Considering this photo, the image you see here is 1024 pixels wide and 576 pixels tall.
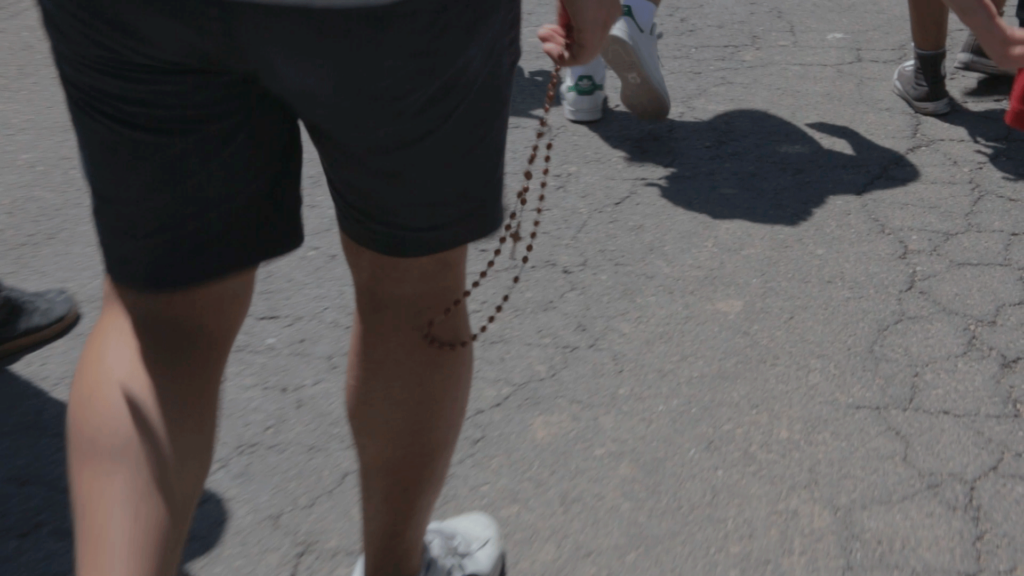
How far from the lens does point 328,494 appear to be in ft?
5.97

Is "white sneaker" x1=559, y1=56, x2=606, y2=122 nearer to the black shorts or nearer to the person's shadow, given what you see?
the person's shadow

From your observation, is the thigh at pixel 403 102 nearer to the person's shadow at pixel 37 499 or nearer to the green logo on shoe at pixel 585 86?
the person's shadow at pixel 37 499

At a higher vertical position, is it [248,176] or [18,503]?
[248,176]

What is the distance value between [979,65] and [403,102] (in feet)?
10.8

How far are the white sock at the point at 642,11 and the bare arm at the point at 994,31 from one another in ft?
2.99

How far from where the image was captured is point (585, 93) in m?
3.36

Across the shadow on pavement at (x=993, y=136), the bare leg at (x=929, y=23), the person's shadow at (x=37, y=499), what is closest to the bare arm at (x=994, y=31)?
the shadow on pavement at (x=993, y=136)

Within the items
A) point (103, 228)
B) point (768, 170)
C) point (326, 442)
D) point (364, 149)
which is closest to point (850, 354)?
point (768, 170)

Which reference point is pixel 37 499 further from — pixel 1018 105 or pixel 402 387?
pixel 1018 105

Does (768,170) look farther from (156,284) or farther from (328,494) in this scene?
(156,284)

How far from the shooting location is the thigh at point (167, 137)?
932 millimetres

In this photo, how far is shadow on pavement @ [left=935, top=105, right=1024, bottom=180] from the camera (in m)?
3.05

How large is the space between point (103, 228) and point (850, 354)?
1703mm

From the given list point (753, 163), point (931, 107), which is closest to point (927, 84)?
point (931, 107)
